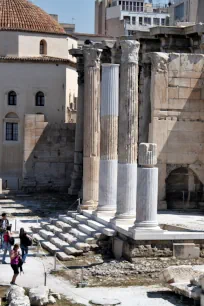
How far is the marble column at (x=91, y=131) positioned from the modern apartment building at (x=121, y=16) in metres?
40.4

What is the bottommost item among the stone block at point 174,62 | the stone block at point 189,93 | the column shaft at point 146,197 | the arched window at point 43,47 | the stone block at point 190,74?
the column shaft at point 146,197

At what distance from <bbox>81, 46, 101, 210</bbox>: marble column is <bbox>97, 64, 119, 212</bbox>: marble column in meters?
2.10

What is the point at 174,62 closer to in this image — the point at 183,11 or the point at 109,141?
the point at 109,141

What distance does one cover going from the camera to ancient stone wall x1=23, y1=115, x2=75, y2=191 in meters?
42.9

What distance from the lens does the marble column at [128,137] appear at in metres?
24.7

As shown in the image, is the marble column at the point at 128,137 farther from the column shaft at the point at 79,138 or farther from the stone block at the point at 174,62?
the column shaft at the point at 79,138

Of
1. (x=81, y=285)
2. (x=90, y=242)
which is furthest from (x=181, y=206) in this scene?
(x=81, y=285)

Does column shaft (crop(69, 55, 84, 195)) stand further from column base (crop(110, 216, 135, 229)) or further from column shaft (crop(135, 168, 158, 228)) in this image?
column shaft (crop(135, 168, 158, 228))

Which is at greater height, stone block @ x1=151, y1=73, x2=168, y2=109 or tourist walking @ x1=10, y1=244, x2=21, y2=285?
stone block @ x1=151, y1=73, x2=168, y2=109

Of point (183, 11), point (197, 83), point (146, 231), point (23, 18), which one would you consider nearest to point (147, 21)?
point (183, 11)

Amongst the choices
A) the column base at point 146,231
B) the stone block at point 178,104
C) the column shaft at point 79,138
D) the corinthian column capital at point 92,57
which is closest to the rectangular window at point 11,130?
the column shaft at point 79,138

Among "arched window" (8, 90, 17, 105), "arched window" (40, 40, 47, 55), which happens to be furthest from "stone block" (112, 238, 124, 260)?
"arched window" (40, 40, 47, 55)

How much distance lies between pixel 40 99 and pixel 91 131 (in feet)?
55.7

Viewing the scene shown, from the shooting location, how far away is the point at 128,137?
24891mm
